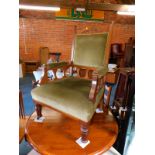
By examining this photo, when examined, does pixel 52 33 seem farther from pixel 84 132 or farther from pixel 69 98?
pixel 84 132

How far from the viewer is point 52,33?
Answer: 6.02 m

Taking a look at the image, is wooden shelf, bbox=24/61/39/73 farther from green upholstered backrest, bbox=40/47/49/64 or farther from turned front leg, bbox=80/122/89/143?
turned front leg, bbox=80/122/89/143

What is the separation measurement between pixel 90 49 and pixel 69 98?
742 millimetres

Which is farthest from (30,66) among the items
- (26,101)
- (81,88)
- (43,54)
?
(81,88)

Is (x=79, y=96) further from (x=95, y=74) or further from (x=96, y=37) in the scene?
(x=96, y=37)

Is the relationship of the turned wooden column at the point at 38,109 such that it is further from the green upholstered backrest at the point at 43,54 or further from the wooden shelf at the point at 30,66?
the wooden shelf at the point at 30,66

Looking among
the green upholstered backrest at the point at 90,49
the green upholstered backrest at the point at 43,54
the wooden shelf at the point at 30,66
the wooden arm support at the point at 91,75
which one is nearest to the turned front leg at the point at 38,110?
the wooden arm support at the point at 91,75

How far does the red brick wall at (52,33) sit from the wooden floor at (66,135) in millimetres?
4591
